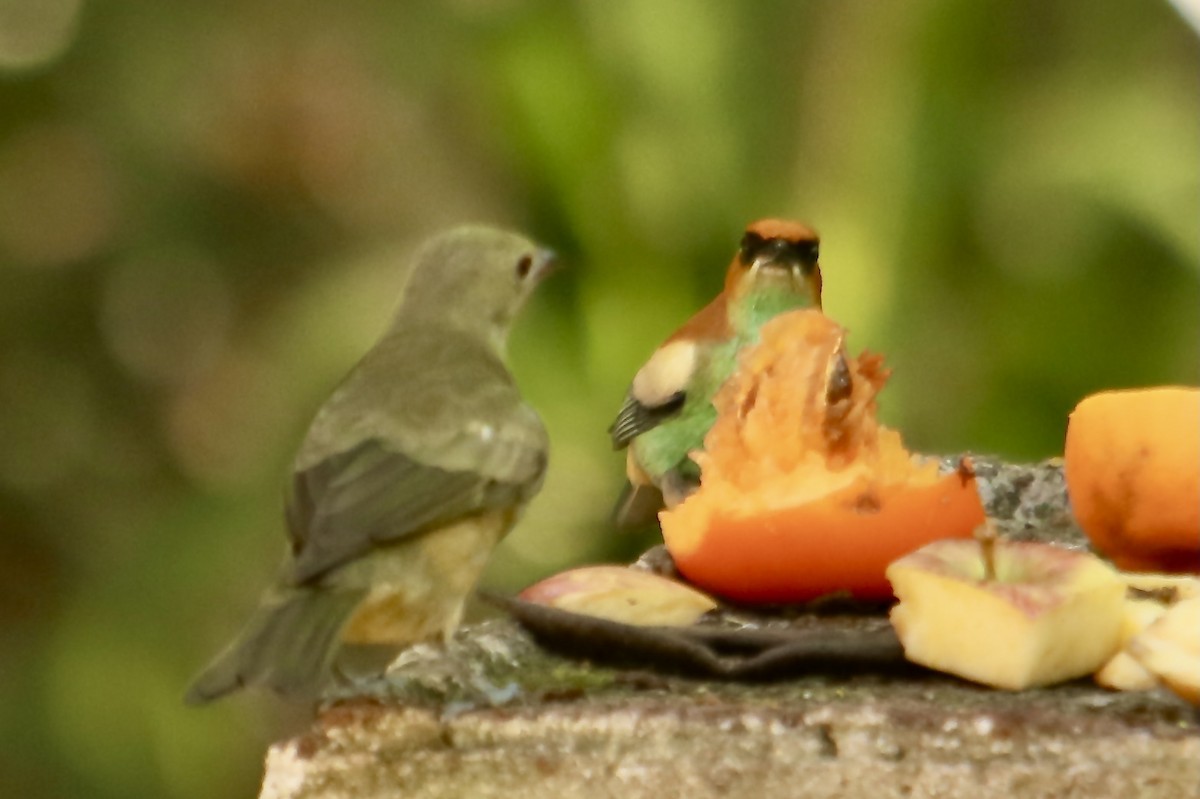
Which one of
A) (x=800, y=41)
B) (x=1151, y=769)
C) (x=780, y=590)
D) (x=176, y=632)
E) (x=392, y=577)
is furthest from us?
(x=800, y=41)

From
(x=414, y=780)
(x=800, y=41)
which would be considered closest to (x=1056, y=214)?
(x=800, y=41)

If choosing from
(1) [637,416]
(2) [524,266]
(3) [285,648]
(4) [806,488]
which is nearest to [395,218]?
(1) [637,416]

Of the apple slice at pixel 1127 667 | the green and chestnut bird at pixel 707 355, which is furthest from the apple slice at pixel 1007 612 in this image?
the green and chestnut bird at pixel 707 355

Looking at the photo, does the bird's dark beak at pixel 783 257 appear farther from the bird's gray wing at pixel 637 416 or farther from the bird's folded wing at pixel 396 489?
the bird's folded wing at pixel 396 489

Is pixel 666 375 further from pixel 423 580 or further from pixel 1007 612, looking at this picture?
pixel 1007 612

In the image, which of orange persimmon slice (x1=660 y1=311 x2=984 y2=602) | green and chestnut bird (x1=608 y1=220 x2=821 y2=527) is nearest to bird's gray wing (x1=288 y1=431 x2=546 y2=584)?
orange persimmon slice (x1=660 y1=311 x2=984 y2=602)

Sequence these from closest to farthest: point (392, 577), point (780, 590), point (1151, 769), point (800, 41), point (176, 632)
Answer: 1. point (1151, 769)
2. point (392, 577)
3. point (780, 590)
4. point (176, 632)
5. point (800, 41)

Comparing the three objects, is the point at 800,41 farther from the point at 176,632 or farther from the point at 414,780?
the point at 414,780
